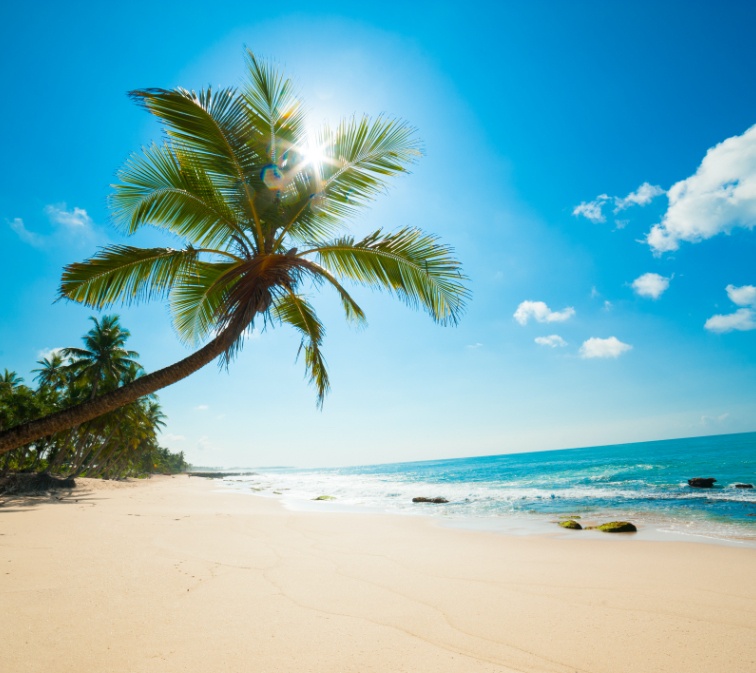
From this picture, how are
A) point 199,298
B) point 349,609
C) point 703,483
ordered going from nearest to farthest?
point 349,609
point 199,298
point 703,483

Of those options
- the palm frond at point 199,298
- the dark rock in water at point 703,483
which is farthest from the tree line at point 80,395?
the dark rock in water at point 703,483

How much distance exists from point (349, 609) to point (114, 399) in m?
2.65

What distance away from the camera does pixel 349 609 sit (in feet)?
10.9

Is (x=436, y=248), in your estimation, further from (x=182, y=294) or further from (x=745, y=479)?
(x=745, y=479)

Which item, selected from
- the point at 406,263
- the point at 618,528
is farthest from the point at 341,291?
the point at 618,528

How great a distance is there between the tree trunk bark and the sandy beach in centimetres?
124

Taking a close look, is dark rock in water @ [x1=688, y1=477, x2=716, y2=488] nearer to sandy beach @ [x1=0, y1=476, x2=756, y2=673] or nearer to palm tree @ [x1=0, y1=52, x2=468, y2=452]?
sandy beach @ [x1=0, y1=476, x2=756, y2=673]

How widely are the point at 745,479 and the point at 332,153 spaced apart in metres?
36.3

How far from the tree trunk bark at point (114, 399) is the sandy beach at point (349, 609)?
124 cm

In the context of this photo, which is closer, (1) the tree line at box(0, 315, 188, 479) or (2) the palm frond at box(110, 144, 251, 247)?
(2) the palm frond at box(110, 144, 251, 247)

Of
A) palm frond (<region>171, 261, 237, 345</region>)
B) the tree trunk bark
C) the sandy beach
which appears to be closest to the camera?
the sandy beach

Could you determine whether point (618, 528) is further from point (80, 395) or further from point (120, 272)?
point (80, 395)

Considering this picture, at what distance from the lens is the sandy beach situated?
2.49m

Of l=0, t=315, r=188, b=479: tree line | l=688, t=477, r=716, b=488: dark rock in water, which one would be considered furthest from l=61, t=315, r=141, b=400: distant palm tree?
l=688, t=477, r=716, b=488: dark rock in water
